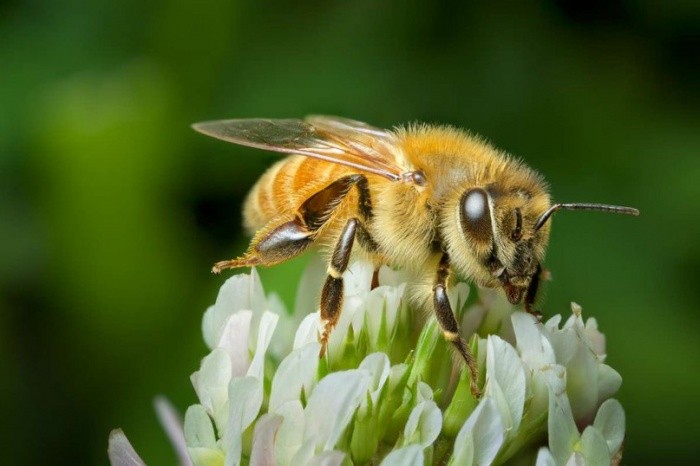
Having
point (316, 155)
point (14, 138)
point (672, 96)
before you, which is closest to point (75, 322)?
point (14, 138)

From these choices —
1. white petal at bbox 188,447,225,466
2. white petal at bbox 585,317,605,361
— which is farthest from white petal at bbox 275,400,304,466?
white petal at bbox 585,317,605,361

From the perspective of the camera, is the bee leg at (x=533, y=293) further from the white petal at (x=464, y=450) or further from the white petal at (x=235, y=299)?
the white petal at (x=235, y=299)

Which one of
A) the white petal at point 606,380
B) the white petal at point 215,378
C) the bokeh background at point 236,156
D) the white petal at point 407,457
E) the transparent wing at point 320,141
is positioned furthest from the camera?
the bokeh background at point 236,156

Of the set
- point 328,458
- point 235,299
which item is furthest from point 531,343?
point 235,299

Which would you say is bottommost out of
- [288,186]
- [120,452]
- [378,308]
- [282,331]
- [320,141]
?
[120,452]

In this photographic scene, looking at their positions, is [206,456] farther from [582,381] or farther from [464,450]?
[582,381]

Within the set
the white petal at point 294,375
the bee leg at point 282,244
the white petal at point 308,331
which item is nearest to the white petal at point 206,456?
the white petal at point 294,375

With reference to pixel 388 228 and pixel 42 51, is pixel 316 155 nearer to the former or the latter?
pixel 388 228
